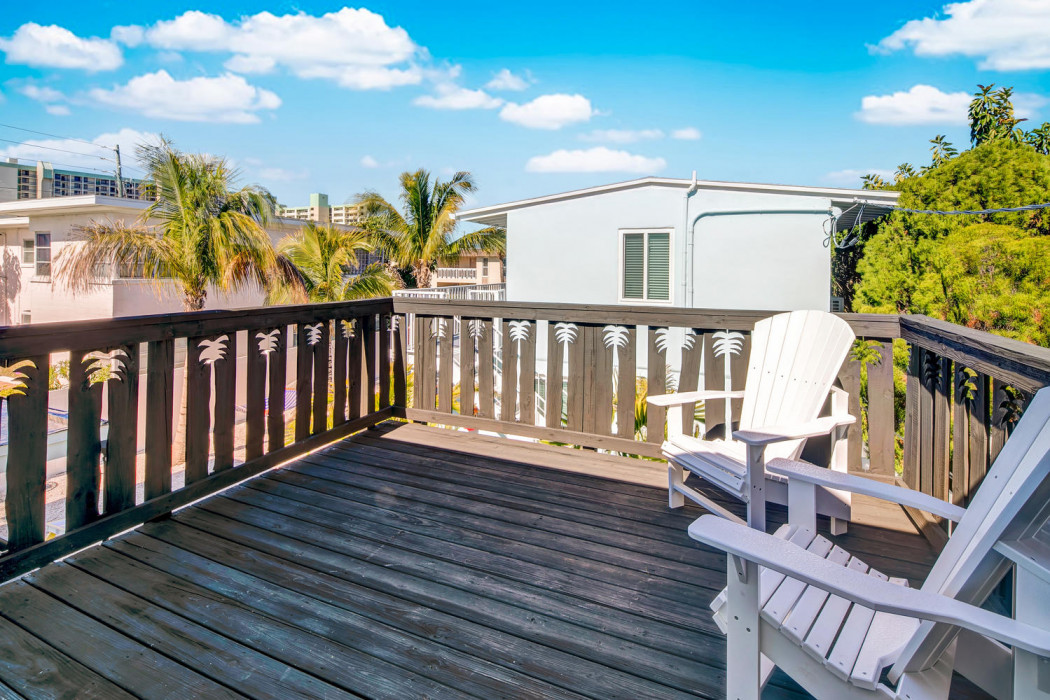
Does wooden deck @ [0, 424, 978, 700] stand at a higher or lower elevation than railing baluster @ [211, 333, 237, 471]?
lower

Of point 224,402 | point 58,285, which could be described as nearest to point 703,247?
point 224,402

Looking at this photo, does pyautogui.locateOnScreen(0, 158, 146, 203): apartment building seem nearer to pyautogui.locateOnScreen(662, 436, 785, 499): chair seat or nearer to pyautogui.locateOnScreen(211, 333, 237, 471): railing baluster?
pyautogui.locateOnScreen(211, 333, 237, 471): railing baluster

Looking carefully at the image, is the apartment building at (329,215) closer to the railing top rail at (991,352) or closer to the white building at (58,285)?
the white building at (58,285)

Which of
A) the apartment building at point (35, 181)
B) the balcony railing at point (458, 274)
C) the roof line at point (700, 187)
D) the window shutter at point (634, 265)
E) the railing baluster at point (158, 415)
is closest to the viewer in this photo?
the railing baluster at point (158, 415)

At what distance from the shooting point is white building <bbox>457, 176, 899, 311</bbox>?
26.6 ft

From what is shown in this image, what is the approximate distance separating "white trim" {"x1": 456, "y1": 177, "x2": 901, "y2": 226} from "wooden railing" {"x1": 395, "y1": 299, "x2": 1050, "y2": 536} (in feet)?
12.5

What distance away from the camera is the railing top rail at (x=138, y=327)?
192 cm

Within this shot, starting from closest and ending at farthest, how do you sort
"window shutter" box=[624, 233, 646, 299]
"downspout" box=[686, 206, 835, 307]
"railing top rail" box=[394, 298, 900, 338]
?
1. "railing top rail" box=[394, 298, 900, 338]
2. "downspout" box=[686, 206, 835, 307]
3. "window shutter" box=[624, 233, 646, 299]

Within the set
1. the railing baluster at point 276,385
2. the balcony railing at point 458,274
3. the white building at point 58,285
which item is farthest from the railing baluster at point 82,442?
the balcony railing at point 458,274

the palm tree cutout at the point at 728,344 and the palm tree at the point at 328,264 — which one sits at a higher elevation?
the palm tree at the point at 328,264

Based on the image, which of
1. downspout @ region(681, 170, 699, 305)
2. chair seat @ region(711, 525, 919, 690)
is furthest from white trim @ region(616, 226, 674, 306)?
chair seat @ region(711, 525, 919, 690)

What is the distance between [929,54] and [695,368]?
1782cm

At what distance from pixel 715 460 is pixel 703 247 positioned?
672 cm

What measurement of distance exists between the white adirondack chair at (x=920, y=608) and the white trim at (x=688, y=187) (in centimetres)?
620
